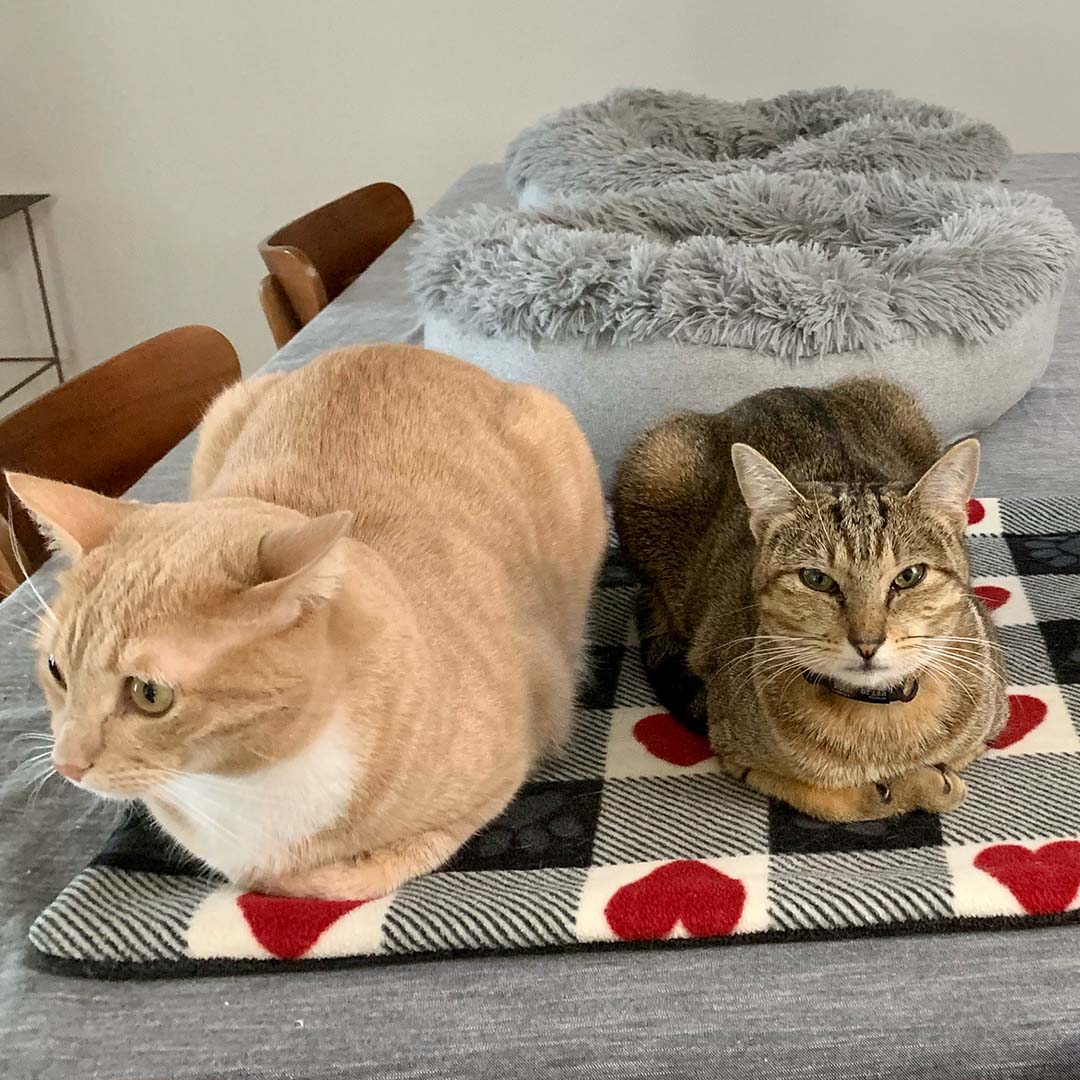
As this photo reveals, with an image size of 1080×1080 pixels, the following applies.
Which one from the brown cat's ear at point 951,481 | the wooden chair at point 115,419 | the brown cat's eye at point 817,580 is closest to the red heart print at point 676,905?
the brown cat's eye at point 817,580

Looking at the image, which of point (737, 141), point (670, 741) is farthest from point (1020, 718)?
point (737, 141)

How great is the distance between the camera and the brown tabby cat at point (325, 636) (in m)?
0.67

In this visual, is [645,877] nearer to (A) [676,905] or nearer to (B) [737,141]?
(A) [676,905]

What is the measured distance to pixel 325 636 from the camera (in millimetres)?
714

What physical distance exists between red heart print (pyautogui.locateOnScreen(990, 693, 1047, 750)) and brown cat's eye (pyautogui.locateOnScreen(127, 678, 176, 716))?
0.65 m

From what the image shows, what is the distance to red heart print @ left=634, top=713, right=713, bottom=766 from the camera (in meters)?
0.93

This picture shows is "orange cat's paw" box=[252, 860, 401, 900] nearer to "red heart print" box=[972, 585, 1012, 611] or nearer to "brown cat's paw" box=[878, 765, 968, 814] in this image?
"brown cat's paw" box=[878, 765, 968, 814]

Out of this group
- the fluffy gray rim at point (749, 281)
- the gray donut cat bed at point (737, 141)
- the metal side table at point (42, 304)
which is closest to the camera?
the fluffy gray rim at point (749, 281)

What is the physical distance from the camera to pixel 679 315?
1224mm

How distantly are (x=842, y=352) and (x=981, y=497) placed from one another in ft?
0.76

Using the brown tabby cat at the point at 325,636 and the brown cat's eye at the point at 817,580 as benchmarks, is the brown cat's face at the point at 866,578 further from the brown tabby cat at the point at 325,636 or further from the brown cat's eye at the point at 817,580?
the brown tabby cat at the point at 325,636

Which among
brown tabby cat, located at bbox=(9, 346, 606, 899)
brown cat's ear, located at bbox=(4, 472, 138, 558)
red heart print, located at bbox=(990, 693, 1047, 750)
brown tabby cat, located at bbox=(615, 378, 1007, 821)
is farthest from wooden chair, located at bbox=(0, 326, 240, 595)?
red heart print, located at bbox=(990, 693, 1047, 750)

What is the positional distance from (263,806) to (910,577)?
507 mm

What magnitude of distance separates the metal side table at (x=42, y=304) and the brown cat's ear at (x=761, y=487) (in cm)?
254
